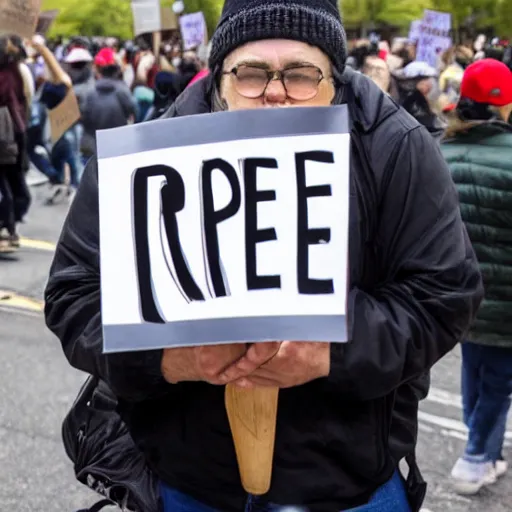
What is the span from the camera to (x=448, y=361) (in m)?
4.92

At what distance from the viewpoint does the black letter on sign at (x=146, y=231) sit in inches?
52.3

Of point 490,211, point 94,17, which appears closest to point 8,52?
point 490,211

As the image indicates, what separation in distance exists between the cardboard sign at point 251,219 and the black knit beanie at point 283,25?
0.23 metres

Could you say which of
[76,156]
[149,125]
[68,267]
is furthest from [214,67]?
[76,156]

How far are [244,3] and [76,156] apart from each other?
315 inches

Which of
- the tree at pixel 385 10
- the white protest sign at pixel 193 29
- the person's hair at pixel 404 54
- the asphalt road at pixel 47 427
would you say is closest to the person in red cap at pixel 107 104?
the asphalt road at pixel 47 427

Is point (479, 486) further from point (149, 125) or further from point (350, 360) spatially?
point (149, 125)

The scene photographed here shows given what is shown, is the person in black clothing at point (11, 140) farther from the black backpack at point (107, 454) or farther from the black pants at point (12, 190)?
the black backpack at point (107, 454)

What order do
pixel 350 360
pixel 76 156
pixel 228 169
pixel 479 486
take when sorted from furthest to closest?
pixel 76 156
pixel 479 486
pixel 350 360
pixel 228 169

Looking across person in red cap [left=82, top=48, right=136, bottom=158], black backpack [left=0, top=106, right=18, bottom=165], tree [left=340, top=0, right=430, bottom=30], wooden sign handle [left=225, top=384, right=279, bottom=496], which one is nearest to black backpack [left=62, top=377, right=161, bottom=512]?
wooden sign handle [left=225, top=384, right=279, bottom=496]

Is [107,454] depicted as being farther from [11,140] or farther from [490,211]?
[11,140]

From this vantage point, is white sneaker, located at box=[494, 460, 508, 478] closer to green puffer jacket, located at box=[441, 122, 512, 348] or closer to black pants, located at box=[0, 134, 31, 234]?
green puffer jacket, located at box=[441, 122, 512, 348]

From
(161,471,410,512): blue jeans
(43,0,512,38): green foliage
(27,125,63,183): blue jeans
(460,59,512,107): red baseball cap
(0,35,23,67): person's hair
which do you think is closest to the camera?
(161,471,410,512): blue jeans

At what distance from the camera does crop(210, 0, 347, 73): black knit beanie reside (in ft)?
4.84
